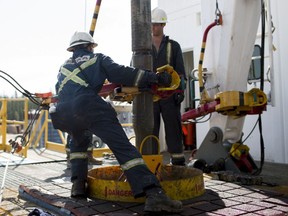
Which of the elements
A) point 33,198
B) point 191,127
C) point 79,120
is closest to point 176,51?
point 79,120

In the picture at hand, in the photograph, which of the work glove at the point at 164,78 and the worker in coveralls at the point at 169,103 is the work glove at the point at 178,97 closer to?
the worker in coveralls at the point at 169,103

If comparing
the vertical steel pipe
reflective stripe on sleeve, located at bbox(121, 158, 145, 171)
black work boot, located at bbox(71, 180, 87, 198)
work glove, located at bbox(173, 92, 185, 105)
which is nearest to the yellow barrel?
black work boot, located at bbox(71, 180, 87, 198)

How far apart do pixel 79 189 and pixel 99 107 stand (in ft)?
2.81

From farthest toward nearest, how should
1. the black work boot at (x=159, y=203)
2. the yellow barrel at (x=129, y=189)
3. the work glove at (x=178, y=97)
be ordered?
the work glove at (x=178, y=97) → the yellow barrel at (x=129, y=189) → the black work boot at (x=159, y=203)

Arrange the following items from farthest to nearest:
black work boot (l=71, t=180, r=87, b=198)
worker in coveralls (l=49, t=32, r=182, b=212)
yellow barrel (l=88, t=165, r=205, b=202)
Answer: black work boot (l=71, t=180, r=87, b=198), yellow barrel (l=88, t=165, r=205, b=202), worker in coveralls (l=49, t=32, r=182, b=212)

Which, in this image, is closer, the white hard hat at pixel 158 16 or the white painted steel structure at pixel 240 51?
the white painted steel structure at pixel 240 51

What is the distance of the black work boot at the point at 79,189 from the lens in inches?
137

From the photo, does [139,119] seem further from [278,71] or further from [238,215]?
[278,71]

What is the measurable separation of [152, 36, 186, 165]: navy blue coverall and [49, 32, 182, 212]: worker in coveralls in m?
1.38

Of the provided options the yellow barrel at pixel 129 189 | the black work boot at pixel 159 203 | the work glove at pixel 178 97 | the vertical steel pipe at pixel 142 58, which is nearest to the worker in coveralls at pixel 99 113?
the black work boot at pixel 159 203

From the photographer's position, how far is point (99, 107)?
319 cm

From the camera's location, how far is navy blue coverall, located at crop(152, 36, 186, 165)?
184 inches

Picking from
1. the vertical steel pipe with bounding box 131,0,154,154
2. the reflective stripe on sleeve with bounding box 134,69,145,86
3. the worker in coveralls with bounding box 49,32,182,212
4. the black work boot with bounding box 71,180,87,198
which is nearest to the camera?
the worker in coveralls with bounding box 49,32,182,212

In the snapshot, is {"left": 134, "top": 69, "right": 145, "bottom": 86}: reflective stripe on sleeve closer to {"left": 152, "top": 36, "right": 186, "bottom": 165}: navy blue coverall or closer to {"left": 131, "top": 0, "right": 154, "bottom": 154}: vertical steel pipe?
{"left": 131, "top": 0, "right": 154, "bottom": 154}: vertical steel pipe
